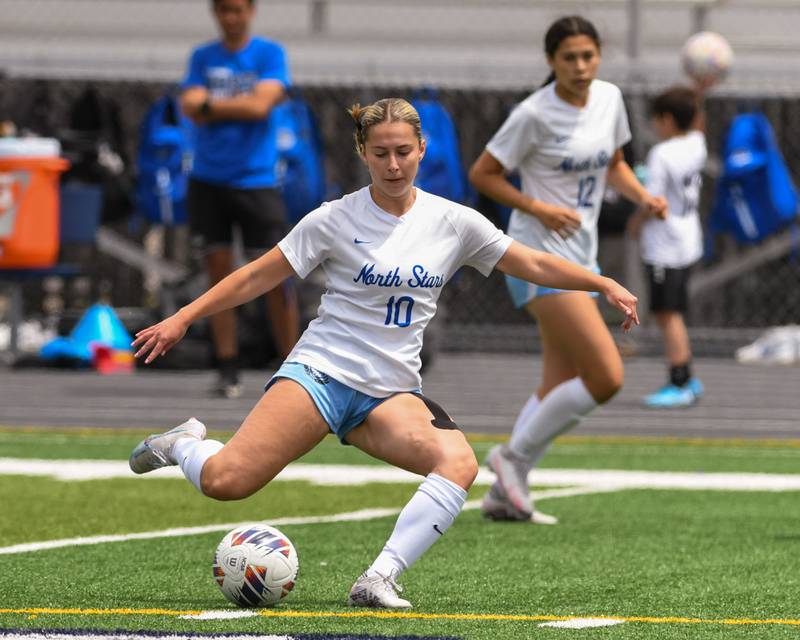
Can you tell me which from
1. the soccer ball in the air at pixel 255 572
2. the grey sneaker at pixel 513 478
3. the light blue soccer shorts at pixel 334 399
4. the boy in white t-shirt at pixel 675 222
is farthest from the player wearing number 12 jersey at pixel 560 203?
the boy in white t-shirt at pixel 675 222

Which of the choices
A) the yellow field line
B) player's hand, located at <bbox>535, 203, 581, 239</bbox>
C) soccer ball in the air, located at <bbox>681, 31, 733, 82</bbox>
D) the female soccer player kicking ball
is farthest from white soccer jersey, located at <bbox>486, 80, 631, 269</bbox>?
soccer ball in the air, located at <bbox>681, 31, 733, 82</bbox>

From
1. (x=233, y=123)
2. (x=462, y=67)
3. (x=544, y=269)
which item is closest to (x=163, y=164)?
(x=462, y=67)

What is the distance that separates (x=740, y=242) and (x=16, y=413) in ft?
25.7

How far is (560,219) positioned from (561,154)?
1.96 ft

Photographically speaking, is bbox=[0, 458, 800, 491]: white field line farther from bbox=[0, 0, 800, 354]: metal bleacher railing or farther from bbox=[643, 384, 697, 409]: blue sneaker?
bbox=[0, 0, 800, 354]: metal bleacher railing

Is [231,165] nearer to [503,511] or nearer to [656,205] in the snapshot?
[656,205]

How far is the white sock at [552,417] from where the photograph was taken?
315 inches

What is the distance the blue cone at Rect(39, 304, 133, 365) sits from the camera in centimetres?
1648

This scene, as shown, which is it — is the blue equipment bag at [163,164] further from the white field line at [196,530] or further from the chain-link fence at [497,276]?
the white field line at [196,530]

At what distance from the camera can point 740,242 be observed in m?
17.9

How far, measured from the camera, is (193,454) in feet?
19.4

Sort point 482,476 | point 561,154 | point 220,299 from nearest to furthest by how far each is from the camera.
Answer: point 220,299 < point 561,154 < point 482,476

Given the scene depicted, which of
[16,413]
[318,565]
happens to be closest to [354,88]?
[16,413]

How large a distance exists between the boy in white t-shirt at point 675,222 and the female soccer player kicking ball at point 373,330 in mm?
7767
